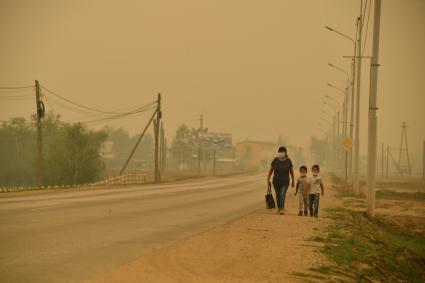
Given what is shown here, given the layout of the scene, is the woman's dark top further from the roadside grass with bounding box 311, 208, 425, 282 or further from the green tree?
the green tree

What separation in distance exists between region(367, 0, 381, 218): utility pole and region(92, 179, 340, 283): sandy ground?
658 centimetres

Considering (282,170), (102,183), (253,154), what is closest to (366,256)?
(282,170)

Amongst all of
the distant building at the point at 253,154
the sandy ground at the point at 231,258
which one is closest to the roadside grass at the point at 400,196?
the sandy ground at the point at 231,258

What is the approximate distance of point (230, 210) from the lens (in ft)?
72.3

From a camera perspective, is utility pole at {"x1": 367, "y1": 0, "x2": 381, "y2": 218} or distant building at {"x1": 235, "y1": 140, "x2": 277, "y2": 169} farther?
distant building at {"x1": 235, "y1": 140, "x2": 277, "y2": 169}

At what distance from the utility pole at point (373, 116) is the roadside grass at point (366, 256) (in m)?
2.62

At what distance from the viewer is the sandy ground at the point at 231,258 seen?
8148 mm

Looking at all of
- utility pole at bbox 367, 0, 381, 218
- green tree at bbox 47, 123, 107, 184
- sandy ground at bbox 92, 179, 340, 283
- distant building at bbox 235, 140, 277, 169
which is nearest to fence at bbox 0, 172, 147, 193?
green tree at bbox 47, 123, 107, 184

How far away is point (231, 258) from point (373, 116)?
12431 mm

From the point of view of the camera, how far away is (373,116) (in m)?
20.8

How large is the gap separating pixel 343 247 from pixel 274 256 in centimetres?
249

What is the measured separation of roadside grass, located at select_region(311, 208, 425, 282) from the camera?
9.87 meters

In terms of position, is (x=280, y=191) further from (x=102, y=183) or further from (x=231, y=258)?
(x=102, y=183)

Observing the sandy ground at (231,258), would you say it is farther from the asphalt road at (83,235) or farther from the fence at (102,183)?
the fence at (102,183)
